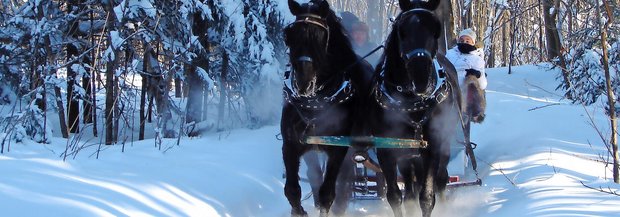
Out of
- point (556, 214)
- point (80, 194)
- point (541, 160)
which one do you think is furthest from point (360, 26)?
point (80, 194)

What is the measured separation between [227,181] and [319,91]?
1.90 meters

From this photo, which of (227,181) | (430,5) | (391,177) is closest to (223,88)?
(227,181)

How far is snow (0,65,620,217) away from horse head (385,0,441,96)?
1608mm

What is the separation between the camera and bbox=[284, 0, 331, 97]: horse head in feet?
15.5

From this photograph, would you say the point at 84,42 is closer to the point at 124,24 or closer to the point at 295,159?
the point at 124,24

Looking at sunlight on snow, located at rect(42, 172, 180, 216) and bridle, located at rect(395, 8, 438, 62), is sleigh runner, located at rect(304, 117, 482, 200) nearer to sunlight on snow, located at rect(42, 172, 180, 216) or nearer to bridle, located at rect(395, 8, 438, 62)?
bridle, located at rect(395, 8, 438, 62)

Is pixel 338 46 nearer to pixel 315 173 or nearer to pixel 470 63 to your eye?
pixel 315 173

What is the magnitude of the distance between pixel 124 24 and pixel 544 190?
305 inches

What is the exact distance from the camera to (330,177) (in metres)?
5.35

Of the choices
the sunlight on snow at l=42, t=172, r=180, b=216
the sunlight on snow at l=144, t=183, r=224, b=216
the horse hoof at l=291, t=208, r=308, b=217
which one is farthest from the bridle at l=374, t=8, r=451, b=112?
the sunlight on snow at l=42, t=172, r=180, b=216

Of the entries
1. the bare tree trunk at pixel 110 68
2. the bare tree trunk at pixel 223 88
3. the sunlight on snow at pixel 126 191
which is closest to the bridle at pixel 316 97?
the sunlight on snow at pixel 126 191

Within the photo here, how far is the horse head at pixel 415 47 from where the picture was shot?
4461 millimetres

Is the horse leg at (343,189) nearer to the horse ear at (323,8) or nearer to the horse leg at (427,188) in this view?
the horse leg at (427,188)

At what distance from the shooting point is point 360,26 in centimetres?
935
